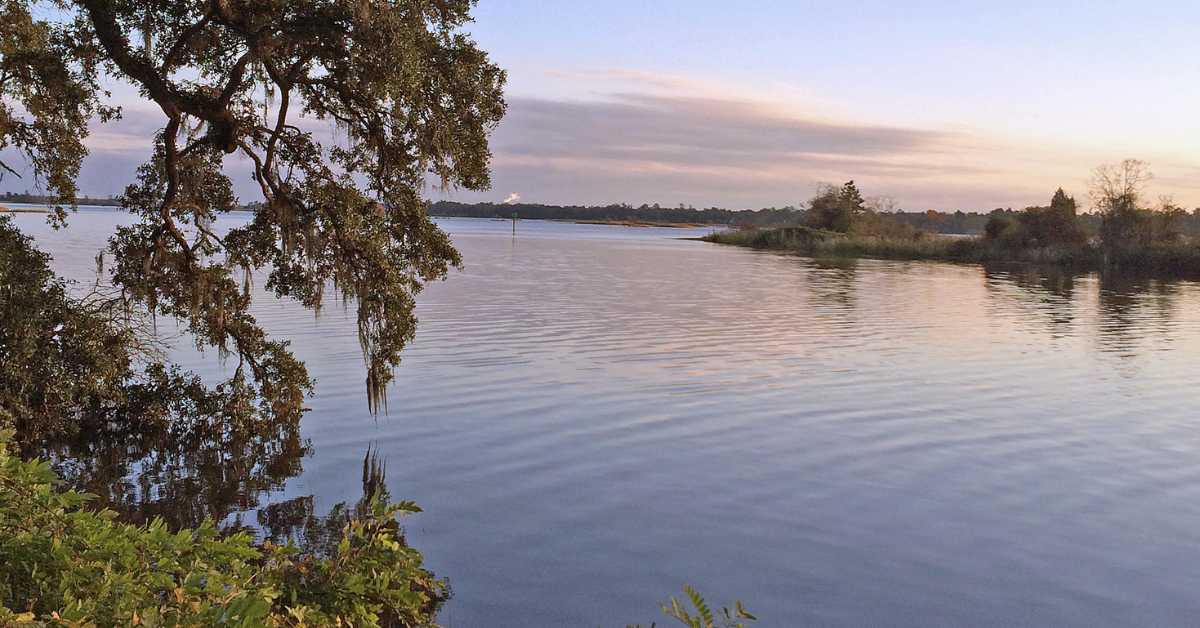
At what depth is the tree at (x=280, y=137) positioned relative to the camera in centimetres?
1120

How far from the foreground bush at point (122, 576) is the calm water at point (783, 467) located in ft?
10.6

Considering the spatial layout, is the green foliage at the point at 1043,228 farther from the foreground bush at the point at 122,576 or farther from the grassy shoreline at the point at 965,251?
the foreground bush at the point at 122,576

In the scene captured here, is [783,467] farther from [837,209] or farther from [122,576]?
[837,209]

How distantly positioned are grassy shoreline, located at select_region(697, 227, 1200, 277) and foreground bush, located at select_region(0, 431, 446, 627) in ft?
213

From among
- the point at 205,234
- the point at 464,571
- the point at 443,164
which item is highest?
the point at 443,164

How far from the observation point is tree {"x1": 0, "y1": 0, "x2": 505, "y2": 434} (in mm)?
11203

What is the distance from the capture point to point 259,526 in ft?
31.2

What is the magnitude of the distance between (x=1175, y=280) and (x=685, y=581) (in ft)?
181

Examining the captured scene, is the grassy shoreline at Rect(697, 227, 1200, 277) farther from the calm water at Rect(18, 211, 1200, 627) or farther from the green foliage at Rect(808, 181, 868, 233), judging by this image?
the calm water at Rect(18, 211, 1200, 627)

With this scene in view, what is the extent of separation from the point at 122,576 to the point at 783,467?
30.8 feet

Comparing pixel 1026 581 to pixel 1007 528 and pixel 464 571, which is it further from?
pixel 464 571

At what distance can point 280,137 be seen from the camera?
12.6 m

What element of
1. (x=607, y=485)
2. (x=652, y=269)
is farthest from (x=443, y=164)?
(x=652, y=269)

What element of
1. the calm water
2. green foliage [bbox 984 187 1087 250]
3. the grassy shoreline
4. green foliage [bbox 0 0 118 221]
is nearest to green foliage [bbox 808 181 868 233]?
the grassy shoreline
